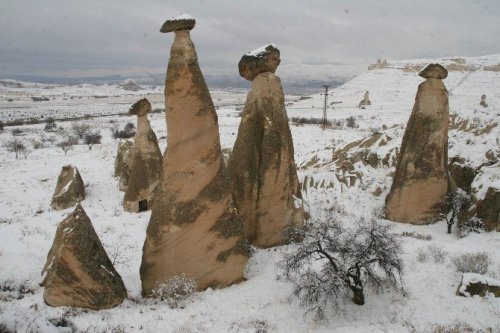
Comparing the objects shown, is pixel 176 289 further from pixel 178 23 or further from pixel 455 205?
pixel 455 205

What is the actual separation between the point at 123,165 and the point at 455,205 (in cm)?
1610

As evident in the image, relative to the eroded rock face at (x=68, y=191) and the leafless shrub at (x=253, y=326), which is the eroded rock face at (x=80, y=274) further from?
the eroded rock face at (x=68, y=191)

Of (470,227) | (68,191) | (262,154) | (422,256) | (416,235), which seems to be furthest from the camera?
(68,191)

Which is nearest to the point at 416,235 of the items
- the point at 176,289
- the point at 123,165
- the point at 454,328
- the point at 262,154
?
the point at 262,154

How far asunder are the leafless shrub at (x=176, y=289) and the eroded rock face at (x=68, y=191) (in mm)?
11395

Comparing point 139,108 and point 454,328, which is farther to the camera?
point 139,108

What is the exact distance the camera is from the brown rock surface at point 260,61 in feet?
35.9

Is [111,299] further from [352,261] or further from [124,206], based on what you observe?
[124,206]

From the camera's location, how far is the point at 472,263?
906 centimetres

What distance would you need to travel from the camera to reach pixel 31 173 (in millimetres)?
25766

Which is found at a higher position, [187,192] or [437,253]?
[187,192]

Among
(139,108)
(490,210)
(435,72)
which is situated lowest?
(490,210)

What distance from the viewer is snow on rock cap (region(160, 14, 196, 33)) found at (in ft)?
27.3

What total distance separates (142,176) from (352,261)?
37.9 ft
